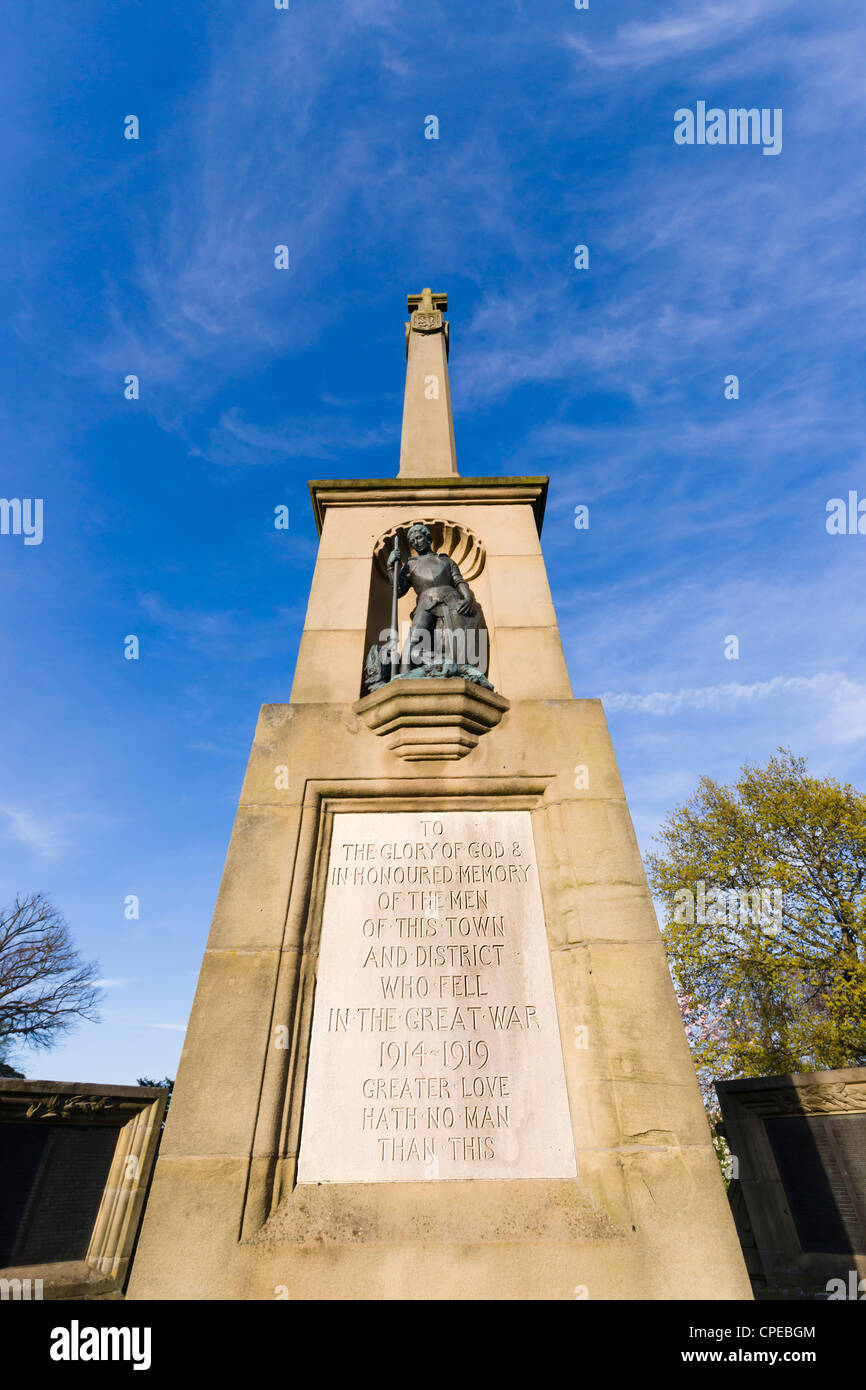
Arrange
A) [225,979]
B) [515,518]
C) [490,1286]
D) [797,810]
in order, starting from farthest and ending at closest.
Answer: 1. [797,810]
2. [515,518]
3. [225,979]
4. [490,1286]

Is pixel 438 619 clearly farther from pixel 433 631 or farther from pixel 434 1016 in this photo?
pixel 434 1016

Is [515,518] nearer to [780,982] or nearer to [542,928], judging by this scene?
[542,928]

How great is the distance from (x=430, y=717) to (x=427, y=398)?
7.18 m

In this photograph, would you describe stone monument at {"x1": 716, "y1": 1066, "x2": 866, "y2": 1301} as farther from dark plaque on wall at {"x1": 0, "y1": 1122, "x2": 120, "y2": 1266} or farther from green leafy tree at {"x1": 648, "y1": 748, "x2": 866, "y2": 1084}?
green leafy tree at {"x1": 648, "y1": 748, "x2": 866, "y2": 1084}

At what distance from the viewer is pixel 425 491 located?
26.9ft

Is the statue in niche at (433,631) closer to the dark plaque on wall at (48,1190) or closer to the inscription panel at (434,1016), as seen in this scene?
the inscription panel at (434,1016)

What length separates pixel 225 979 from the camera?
4.44m

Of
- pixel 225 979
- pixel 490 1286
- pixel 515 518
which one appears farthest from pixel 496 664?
pixel 490 1286

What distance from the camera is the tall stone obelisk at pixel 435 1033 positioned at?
3.53 metres

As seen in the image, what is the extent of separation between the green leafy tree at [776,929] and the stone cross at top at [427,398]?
17243 mm
